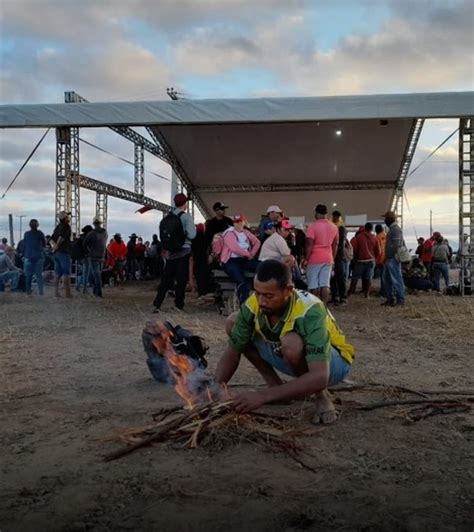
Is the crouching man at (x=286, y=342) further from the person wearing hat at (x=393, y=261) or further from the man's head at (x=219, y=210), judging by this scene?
the person wearing hat at (x=393, y=261)

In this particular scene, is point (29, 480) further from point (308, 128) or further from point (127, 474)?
point (308, 128)

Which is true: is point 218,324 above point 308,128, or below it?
below

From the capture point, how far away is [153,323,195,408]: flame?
3.79 meters

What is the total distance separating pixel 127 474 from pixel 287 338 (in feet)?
3.57

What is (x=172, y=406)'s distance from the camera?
381 centimetres

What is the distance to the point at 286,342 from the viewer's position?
127 inches

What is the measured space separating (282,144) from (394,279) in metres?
9.00

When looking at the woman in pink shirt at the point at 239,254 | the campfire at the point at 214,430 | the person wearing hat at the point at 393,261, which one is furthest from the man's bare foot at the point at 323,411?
the person wearing hat at the point at 393,261

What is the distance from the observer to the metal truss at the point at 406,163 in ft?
54.2

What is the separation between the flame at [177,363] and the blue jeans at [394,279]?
646 cm

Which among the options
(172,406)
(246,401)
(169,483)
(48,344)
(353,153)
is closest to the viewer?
(169,483)

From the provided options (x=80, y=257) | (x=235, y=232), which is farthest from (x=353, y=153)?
(x=235, y=232)

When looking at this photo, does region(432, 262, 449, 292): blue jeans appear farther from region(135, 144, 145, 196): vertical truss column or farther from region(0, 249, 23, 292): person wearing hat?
region(135, 144, 145, 196): vertical truss column

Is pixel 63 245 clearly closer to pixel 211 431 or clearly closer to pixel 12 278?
pixel 12 278
